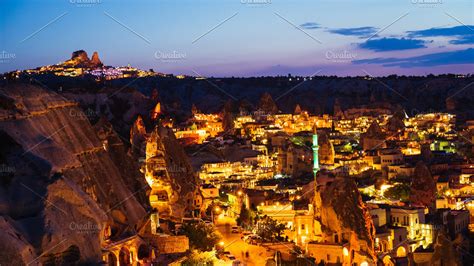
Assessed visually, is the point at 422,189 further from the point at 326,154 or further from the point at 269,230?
the point at 326,154

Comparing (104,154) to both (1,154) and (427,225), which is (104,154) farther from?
(427,225)

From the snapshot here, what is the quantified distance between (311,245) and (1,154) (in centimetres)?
1175

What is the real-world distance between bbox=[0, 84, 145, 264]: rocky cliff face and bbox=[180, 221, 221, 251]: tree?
2.39 metres

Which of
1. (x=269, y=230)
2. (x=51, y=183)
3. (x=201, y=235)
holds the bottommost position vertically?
(x=269, y=230)

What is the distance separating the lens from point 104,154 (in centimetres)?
2227

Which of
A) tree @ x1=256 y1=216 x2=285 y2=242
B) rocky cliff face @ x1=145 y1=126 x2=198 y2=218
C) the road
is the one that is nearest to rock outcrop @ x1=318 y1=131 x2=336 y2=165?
rocky cliff face @ x1=145 y1=126 x2=198 y2=218

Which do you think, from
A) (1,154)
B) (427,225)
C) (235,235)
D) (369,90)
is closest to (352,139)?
(427,225)

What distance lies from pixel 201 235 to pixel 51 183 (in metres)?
8.85

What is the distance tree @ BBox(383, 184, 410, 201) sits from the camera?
37750 millimetres

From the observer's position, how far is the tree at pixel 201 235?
2306 cm

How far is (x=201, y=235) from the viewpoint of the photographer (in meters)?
23.7

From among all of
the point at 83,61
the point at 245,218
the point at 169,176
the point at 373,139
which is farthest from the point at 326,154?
the point at 83,61

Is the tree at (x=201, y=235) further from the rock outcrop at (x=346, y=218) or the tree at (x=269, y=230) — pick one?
the rock outcrop at (x=346, y=218)

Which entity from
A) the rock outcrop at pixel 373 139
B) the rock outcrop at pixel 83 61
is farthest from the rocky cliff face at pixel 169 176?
the rock outcrop at pixel 83 61
